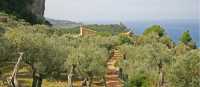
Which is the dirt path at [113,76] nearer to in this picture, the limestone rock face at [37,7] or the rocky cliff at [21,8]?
the rocky cliff at [21,8]

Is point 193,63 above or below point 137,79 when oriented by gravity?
above

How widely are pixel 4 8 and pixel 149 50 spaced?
39368mm

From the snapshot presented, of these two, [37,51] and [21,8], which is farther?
[21,8]

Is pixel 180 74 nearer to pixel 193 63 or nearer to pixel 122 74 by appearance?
pixel 193 63

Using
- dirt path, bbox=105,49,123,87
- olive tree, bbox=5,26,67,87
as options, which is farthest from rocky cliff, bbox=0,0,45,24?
olive tree, bbox=5,26,67,87

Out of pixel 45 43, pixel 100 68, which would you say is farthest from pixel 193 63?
pixel 45 43

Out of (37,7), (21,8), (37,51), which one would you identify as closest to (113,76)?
(37,51)

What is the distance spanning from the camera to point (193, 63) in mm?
37656

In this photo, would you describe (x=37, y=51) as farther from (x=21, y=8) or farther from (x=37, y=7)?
(x=37, y=7)

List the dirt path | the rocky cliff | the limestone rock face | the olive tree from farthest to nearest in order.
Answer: the limestone rock face, the rocky cliff, the dirt path, the olive tree

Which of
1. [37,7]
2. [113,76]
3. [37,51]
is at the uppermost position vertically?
[37,7]

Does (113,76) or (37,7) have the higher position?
(37,7)

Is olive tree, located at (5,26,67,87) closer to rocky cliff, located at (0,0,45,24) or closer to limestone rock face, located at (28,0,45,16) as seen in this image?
rocky cliff, located at (0,0,45,24)

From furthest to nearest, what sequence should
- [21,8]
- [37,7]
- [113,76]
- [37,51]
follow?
[37,7]
[21,8]
[113,76]
[37,51]
